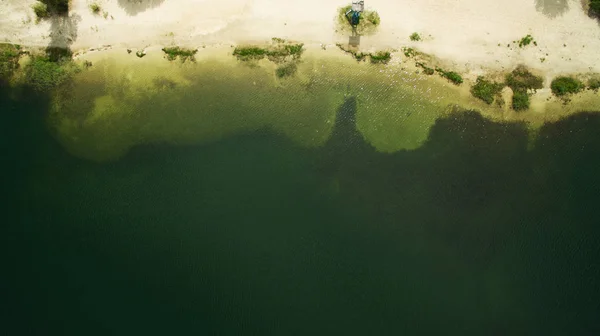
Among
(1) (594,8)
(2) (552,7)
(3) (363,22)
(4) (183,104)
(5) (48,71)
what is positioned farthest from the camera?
(4) (183,104)

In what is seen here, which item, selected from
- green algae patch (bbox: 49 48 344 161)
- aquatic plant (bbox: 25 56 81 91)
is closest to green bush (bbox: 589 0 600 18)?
green algae patch (bbox: 49 48 344 161)

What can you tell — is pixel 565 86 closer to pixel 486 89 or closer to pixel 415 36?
pixel 486 89

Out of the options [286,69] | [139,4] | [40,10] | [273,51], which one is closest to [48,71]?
[40,10]

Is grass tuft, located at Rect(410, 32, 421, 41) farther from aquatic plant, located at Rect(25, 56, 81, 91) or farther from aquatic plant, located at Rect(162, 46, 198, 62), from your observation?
aquatic plant, located at Rect(25, 56, 81, 91)

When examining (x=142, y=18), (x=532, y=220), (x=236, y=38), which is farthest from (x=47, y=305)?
(x=532, y=220)

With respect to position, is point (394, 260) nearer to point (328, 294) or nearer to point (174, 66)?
point (328, 294)

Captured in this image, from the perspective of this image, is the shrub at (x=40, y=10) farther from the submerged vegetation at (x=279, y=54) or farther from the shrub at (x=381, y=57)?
the shrub at (x=381, y=57)
